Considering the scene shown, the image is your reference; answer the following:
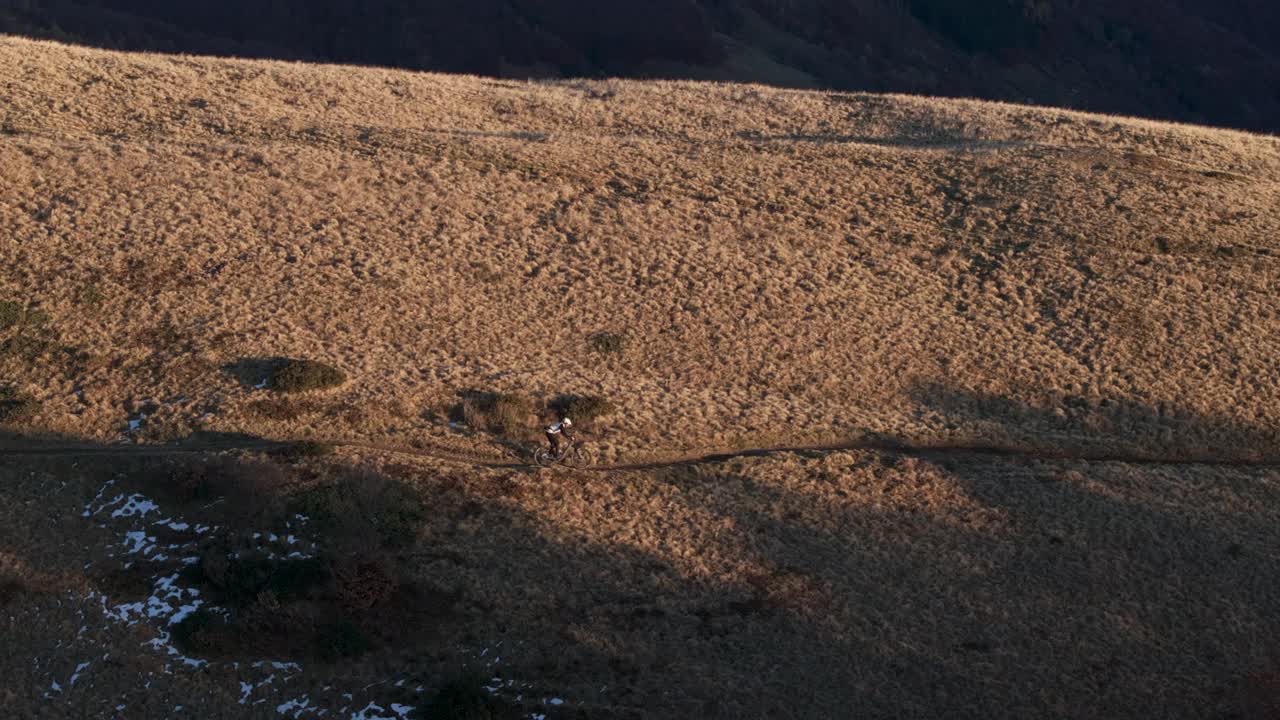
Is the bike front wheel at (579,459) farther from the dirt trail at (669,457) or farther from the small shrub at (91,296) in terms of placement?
the small shrub at (91,296)

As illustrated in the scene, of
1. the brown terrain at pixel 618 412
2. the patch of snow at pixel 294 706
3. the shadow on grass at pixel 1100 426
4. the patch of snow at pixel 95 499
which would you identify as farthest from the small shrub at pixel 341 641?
the shadow on grass at pixel 1100 426

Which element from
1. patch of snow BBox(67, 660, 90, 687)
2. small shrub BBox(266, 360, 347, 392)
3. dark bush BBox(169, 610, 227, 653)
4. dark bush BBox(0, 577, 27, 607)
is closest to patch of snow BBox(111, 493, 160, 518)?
dark bush BBox(0, 577, 27, 607)

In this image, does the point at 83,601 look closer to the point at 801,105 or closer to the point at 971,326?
the point at 971,326

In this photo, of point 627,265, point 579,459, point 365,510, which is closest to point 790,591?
point 579,459

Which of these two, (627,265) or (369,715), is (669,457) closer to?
(627,265)

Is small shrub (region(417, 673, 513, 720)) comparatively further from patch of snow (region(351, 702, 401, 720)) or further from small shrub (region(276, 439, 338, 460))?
small shrub (region(276, 439, 338, 460))
